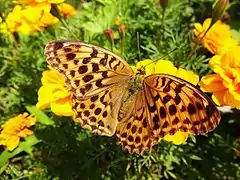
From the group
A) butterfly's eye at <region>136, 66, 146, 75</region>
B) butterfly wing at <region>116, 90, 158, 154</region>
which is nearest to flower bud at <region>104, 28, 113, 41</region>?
butterfly's eye at <region>136, 66, 146, 75</region>

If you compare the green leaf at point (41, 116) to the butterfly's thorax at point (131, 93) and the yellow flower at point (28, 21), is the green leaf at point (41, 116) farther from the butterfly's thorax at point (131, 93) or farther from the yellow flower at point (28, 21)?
the butterfly's thorax at point (131, 93)

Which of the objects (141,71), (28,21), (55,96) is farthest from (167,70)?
(28,21)

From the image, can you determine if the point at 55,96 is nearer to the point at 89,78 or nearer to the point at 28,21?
the point at 89,78

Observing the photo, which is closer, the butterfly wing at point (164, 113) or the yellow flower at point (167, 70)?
the butterfly wing at point (164, 113)

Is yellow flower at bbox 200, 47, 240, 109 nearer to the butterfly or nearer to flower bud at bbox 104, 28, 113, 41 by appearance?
the butterfly

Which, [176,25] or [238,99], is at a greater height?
[238,99]

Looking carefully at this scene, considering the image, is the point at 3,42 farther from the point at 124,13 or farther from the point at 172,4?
the point at 172,4

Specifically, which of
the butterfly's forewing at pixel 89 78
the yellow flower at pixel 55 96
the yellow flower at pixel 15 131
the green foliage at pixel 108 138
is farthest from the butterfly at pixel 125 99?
the yellow flower at pixel 15 131

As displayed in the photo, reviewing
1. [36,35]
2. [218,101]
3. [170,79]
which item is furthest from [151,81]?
[36,35]
